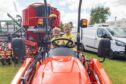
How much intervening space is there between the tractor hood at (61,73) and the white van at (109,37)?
8.93 m

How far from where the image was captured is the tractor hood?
4188 mm

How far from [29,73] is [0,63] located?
22.8 ft

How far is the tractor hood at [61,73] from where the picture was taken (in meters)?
4.19

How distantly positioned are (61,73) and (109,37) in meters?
10.1

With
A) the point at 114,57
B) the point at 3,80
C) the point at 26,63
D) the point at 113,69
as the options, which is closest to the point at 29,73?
the point at 26,63

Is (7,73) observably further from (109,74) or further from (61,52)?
(61,52)

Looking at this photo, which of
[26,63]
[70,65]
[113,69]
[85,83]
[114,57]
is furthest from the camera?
[114,57]

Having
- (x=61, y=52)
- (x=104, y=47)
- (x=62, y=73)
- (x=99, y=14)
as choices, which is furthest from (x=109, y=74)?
A: (x=99, y=14)

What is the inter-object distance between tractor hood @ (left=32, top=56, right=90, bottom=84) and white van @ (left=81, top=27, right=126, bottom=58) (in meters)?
8.93

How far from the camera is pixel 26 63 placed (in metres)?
5.71

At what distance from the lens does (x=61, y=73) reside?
14.2 feet

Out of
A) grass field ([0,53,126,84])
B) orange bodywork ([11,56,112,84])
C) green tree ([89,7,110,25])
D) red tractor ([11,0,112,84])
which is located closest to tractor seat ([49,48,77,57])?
red tractor ([11,0,112,84])

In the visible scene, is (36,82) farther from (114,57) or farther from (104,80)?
(114,57)

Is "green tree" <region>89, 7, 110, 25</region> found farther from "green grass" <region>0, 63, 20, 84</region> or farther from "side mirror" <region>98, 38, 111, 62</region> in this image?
"side mirror" <region>98, 38, 111, 62</region>
